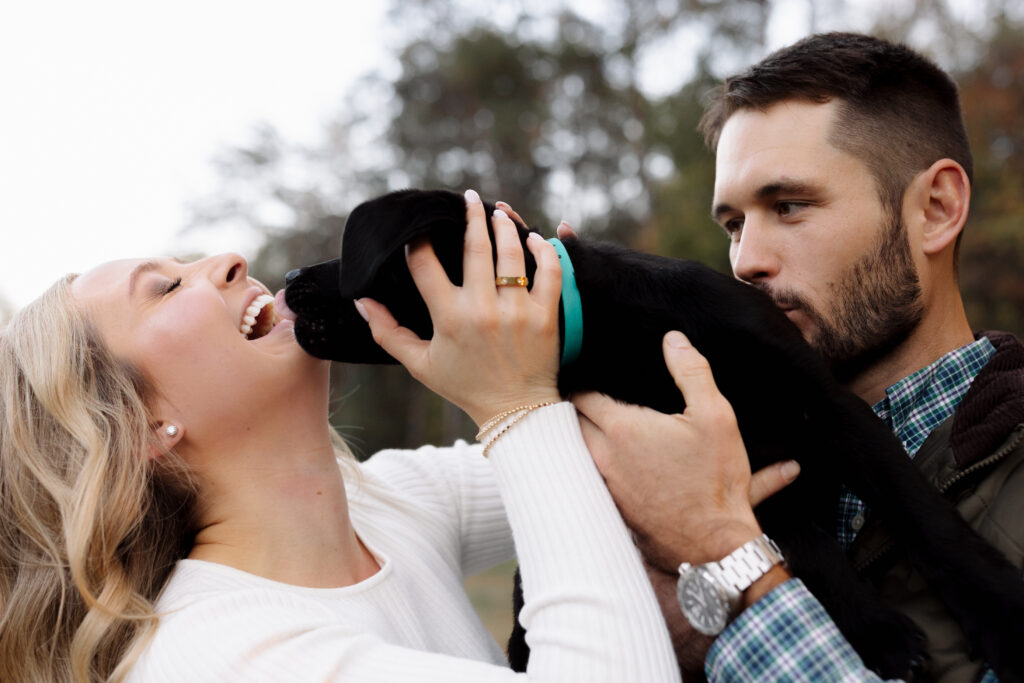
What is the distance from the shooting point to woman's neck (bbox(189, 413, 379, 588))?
1.89m

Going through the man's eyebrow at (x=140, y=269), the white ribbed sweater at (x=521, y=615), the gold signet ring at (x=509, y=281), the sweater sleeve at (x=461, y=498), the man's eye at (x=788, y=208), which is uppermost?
the man's eye at (x=788, y=208)

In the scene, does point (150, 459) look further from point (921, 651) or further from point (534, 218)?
point (534, 218)

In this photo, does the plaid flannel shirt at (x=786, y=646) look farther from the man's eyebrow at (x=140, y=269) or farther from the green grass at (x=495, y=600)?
the green grass at (x=495, y=600)

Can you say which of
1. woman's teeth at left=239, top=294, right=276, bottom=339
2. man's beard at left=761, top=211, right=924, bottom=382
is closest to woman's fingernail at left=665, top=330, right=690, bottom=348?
man's beard at left=761, top=211, right=924, bottom=382

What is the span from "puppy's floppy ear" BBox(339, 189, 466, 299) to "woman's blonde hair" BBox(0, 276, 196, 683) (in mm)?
569

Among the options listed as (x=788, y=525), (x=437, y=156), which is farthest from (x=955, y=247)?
(x=437, y=156)

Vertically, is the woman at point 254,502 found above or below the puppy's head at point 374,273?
below

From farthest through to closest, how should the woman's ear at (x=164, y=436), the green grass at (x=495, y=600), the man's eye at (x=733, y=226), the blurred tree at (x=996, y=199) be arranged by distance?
the blurred tree at (x=996, y=199) → the green grass at (x=495, y=600) → the man's eye at (x=733, y=226) → the woman's ear at (x=164, y=436)

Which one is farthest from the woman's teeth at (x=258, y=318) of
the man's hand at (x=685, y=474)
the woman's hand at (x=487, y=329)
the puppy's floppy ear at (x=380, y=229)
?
the man's hand at (x=685, y=474)

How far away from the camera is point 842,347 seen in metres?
2.05

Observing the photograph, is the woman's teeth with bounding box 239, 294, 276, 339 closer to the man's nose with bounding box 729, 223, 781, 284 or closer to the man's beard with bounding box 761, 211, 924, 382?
the man's nose with bounding box 729, 223, 781, 284

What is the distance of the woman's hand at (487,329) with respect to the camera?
169 cm

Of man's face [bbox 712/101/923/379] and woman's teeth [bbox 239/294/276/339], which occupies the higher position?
man's face [bbox 712/101/923/379]

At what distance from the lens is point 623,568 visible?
1522 millimetres
